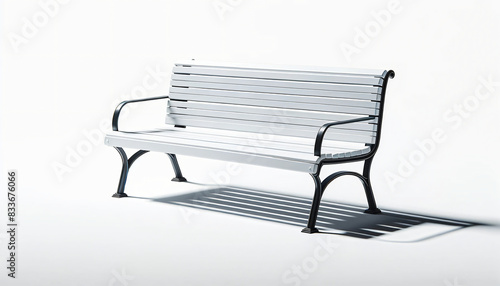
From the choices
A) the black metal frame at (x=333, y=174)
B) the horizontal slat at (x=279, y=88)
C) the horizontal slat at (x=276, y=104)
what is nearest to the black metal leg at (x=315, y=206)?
the black metal frame at (x=333, y=174)

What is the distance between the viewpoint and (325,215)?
6.66 meters

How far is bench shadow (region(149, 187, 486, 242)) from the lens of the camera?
6203mm

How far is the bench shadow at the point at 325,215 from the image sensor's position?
620cm

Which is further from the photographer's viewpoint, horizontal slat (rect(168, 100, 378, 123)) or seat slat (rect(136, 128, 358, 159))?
horizontal slat (rect(168, 100, 378, 123))

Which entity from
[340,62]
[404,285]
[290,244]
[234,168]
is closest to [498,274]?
[404,285]

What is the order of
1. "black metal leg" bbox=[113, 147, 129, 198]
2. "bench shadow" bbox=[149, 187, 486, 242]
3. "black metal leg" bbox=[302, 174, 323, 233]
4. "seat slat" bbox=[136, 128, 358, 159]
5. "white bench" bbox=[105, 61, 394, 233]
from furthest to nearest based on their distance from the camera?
1. "black metal leg" bbox=[113, 147, 129, 198]
2. "seat slat" bbox=[136, 128, 358, 159]
3. "white bench" bbox=[105, 61, 394, 233]
4. "bench shadow" bbox=[149, 187, 486, 242]
5. "black metal leg" bbox=[302, 174, 323, 233]

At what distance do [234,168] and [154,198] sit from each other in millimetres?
1301

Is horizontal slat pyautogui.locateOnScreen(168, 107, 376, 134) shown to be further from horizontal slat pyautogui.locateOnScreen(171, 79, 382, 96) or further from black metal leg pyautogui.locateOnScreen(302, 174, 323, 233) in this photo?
black metal leg pyautogui.locateOnScreen(302, 174, 323, 233)

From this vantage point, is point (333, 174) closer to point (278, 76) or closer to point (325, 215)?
point (325, 215)

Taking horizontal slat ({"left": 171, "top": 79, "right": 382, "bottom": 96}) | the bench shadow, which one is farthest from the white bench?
the bench shadow

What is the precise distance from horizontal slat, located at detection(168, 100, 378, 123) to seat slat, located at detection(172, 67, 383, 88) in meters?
0.20

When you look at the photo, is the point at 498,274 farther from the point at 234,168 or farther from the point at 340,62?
the point at 340,62

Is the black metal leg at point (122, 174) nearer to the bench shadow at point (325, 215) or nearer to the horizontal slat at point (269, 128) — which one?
the bench shadow at point (325, 215)

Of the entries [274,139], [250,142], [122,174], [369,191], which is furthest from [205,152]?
[369,191]
